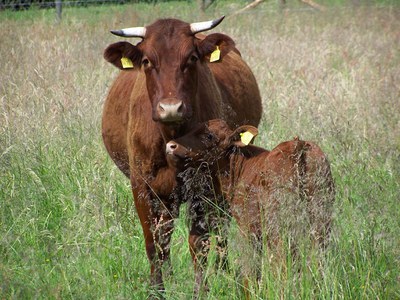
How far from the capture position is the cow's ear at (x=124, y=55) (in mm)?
5680

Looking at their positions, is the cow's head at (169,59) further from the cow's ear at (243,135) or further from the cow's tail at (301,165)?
the cow's tail at (301,165)

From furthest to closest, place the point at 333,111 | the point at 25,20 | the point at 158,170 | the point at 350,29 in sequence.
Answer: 1. the point at 25,20
2. the point at 350,29
3. the point at 333,111
4. the point at 158,170

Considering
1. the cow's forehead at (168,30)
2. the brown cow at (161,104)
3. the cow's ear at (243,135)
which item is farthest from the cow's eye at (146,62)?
the cow's ear at (243,135)

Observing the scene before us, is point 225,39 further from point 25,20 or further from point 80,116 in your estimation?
point 25,20

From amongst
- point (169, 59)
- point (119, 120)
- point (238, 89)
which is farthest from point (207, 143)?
point (238, 89)

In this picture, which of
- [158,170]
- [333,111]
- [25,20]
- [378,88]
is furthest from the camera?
[25,20]

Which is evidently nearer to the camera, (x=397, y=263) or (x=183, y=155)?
(x=397, y=263)

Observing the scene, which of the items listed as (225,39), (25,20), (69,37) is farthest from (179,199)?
(25,20)

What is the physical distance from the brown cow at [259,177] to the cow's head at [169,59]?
21cm

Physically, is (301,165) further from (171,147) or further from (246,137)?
(171,147)

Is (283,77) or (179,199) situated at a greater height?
(179,199)

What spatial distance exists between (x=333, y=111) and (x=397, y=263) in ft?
13.1

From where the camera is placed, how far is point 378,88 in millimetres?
9383

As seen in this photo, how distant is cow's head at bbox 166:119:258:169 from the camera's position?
16.7 feet
